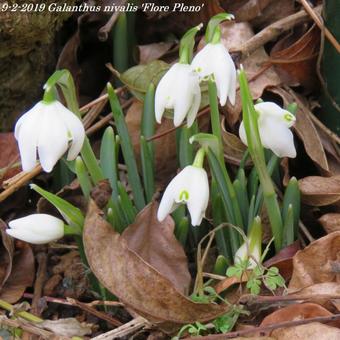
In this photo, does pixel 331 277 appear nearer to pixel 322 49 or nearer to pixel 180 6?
pixel 322 49

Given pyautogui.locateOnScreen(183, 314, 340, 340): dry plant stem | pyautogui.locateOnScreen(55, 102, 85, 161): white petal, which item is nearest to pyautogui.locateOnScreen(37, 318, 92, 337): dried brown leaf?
pyautogui.locateOnScreen(183, 314, 340, 340): dry plant stem

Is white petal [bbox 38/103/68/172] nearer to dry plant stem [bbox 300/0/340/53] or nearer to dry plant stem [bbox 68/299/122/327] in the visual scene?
dry plant stem [bbox 68/299/122/327]

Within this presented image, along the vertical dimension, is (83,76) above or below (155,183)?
above

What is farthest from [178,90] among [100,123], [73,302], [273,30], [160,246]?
[273,30]

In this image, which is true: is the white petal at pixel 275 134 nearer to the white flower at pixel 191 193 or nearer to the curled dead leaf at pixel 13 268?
the white flower at pixel 191 193

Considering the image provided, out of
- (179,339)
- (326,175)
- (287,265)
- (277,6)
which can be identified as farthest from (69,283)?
(277,6)

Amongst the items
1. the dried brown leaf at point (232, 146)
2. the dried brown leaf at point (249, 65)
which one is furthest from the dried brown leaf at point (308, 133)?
the dried brown leaf at point (232, 146)

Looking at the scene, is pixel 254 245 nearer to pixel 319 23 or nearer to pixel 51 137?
pixel 51 137
